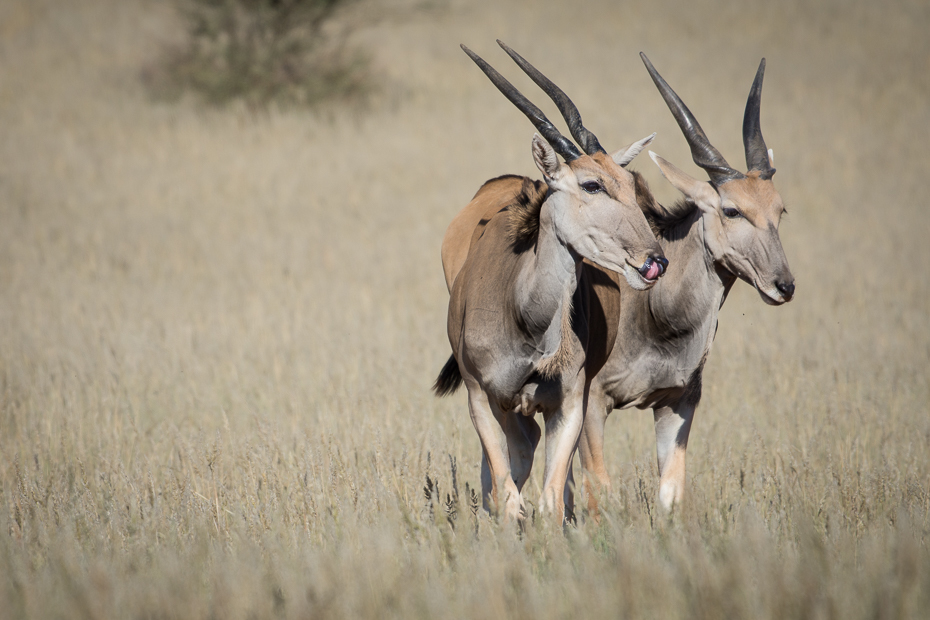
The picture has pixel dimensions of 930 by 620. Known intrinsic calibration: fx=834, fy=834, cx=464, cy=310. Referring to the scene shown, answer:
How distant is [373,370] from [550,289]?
4.05m

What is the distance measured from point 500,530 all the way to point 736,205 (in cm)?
252

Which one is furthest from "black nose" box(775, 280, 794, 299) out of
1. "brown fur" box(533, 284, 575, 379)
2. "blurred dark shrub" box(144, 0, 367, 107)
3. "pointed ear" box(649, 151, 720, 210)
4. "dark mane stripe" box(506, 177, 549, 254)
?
"blurred dark shrub" box(144, 0, 367, 107)

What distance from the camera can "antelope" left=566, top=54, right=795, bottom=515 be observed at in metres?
5.18

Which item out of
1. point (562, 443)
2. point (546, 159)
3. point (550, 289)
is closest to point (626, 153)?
point (546, 159)

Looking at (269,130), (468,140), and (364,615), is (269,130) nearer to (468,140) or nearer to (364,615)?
(468,140)

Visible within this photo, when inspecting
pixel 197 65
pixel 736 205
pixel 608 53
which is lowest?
pixel 736 205

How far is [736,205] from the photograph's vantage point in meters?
5.17

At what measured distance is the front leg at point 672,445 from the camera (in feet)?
17.7

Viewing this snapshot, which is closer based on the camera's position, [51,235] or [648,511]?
[648,511]

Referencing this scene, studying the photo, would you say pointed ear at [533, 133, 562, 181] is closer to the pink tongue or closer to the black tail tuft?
the pink tongue

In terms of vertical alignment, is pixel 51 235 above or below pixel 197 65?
below

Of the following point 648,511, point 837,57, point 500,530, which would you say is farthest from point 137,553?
point 837,57

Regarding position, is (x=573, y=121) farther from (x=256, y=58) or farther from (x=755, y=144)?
(x=256, y=58)

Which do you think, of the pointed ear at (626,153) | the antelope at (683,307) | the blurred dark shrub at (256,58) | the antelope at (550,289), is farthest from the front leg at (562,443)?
the blurred dark shrub at (256,58)
